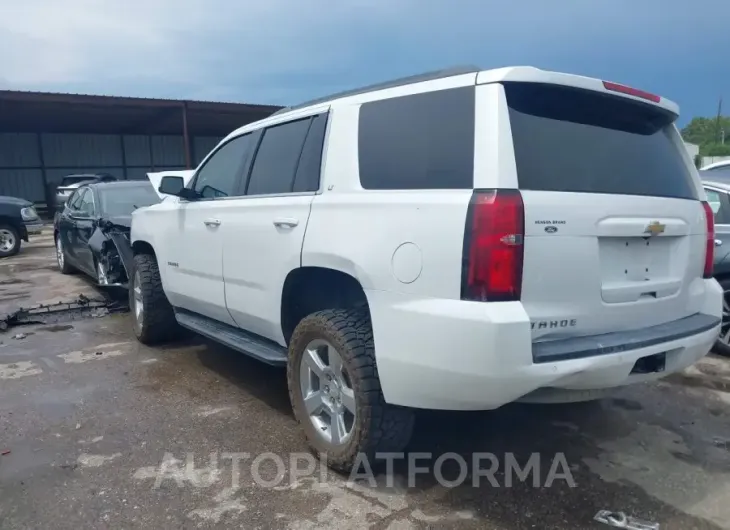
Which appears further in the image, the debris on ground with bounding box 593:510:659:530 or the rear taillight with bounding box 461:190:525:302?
the debris on ground with bounding box 593:510:659:530

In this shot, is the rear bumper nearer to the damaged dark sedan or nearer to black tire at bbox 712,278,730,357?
black tire at bbox 712,278,730,357

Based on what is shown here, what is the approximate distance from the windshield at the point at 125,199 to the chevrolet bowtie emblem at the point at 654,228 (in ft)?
22.7

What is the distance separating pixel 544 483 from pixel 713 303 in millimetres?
1426

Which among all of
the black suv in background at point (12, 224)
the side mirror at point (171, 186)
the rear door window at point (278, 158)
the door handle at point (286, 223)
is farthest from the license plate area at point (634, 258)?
the black suv in background at point (12, 224)

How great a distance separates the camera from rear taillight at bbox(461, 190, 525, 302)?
8.35 ft

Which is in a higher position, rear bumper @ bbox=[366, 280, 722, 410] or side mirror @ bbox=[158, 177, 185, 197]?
side mirror @ bbox=[158, 177, 185, 197]

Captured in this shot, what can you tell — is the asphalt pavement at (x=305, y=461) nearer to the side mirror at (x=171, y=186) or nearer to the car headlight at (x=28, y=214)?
the side mirror at (x=171, y=186)

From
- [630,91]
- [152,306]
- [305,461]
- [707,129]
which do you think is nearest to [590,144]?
[630,91]

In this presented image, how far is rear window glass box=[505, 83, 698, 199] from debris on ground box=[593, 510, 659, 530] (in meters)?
1.55

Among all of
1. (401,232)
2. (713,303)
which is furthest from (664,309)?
(401,232)

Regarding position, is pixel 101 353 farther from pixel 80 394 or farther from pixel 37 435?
pixel 37 435

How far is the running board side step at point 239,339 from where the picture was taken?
3830 mm

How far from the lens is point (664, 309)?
3.13 m

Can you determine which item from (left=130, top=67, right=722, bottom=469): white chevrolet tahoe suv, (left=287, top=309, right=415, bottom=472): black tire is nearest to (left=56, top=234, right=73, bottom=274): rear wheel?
(left=130, top=67, right=722, bottom=469): white chevrolet tahoe suv
